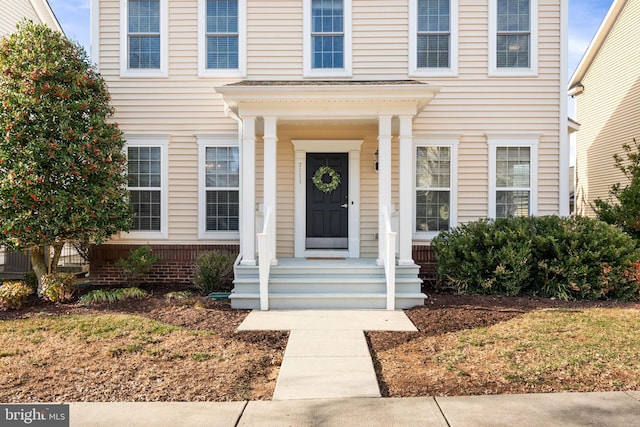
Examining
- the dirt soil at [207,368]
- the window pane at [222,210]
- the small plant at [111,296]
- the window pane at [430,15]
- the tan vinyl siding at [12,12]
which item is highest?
the tan vinyl siding at [12,12]

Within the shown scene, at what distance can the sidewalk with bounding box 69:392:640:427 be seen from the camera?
11.0 feet

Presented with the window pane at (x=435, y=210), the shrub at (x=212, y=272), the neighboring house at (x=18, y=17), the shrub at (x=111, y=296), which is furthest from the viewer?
the neighboring house at (x=18, y=17)

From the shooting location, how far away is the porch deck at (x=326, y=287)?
7.03 metres

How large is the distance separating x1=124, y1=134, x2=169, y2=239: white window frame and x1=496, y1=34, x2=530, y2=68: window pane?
693 cm

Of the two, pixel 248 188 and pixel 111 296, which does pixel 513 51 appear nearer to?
pixel 248 188

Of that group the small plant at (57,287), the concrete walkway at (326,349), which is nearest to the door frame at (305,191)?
the concrete walkway at (326,349)

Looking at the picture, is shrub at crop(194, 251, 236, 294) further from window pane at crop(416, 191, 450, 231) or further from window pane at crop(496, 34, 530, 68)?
window pane at crop(496, 34, 530, 68)

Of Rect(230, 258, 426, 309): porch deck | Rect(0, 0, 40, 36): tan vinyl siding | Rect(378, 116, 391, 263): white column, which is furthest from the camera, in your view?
Rect(0, 0, 40, 36): tan vinyl siding

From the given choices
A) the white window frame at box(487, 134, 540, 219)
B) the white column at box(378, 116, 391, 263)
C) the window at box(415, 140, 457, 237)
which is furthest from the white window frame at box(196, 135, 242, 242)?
the white window frame at box(487, 134, 540, 219)

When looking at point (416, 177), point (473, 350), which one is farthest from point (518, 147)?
point (473, 350)

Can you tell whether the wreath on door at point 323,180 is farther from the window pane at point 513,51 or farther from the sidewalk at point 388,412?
the sidewalk at point 388,412

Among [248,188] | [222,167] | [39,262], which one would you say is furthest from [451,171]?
[39,262]

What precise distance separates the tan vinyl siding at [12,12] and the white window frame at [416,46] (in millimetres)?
A: 11725

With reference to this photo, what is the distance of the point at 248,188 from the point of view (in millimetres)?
7527
